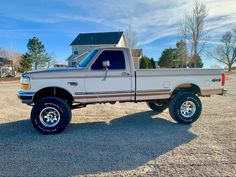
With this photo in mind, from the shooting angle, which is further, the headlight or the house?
the house

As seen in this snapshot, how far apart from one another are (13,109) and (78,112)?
310cm

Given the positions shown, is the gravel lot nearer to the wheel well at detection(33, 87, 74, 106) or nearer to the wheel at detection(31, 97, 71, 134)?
the wheel at detection(31, 97, 71, 134)

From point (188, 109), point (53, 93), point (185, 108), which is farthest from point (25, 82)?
point (188, 109)

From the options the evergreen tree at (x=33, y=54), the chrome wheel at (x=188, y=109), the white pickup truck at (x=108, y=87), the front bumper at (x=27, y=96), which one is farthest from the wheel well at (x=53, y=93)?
the evergreen tree at (x=33, y=54)

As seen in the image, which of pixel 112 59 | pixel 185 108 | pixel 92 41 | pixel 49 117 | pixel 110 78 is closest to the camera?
Result: pixel 49 117

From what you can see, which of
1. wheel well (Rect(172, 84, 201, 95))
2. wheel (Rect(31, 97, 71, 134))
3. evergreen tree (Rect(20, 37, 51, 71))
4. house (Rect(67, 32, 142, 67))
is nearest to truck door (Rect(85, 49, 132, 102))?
wheel (Rect(31, 97, 71, 134))

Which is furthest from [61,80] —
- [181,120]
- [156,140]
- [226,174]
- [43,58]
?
[43,58]

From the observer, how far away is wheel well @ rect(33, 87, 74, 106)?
22.3 feet

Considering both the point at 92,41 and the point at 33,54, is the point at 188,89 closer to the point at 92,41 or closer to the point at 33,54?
the point at 92,41

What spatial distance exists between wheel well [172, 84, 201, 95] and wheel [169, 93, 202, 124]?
8.2 inches

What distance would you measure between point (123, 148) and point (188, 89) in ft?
11.9

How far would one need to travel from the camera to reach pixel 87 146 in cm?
548

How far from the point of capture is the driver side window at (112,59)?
22.8 feet

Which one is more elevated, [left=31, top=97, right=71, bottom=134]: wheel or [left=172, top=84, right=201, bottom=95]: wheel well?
[left=172, top=84, right=201, bottom=95]: wheel well
